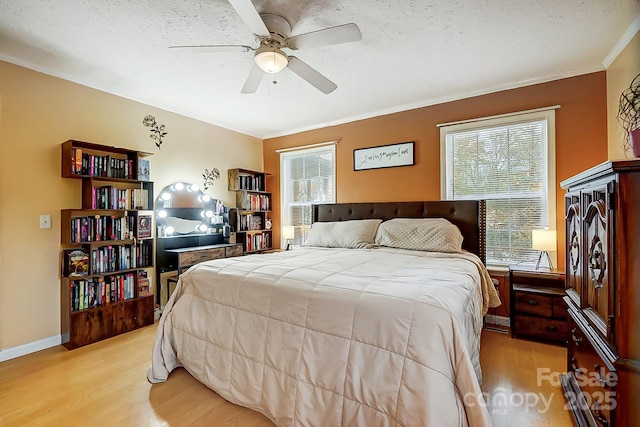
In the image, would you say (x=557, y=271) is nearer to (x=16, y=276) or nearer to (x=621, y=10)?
(x=621, y=10)

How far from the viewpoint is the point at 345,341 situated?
4.40 ft

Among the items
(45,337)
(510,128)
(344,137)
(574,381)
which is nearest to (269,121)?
(344,137)

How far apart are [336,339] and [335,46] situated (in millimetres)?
2209

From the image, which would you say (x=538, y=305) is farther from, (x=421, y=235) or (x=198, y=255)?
(x=198, y=255)

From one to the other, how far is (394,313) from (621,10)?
2578 millimetres

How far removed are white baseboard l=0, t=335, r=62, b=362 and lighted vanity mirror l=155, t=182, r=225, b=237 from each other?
1.33 meters

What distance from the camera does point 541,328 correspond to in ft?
8.43

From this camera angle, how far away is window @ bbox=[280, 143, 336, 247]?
440 centimetres

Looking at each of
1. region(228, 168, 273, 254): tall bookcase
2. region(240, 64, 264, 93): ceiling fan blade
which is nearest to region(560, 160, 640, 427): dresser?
region(240, 64, 264, 93): ceiling fan blade

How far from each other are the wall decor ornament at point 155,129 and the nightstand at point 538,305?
13.6ft

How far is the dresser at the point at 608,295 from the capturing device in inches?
40.1

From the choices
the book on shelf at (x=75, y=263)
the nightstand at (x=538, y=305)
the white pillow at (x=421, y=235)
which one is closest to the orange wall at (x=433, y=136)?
the nightstand at (x=538, y=305)

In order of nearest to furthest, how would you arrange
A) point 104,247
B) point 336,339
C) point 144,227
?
point 336,339 → point 104,247 → point 144,227

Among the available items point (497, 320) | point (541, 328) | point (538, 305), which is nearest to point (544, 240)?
point (538, 305)
